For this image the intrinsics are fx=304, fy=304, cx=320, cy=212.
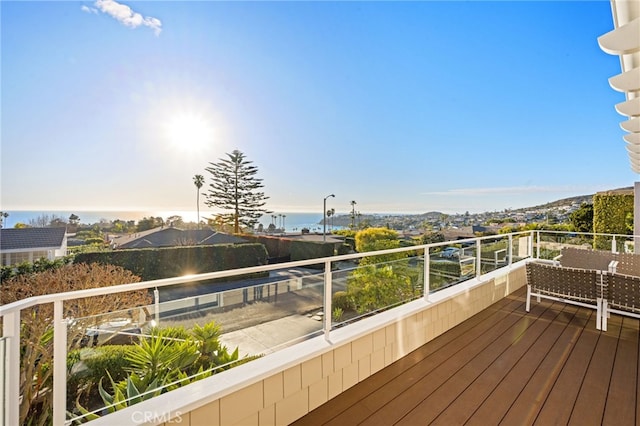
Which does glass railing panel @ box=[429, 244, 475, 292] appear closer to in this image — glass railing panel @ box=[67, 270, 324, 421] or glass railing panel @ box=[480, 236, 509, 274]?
glass railing panel @ box=[480, 236, 509, 274]

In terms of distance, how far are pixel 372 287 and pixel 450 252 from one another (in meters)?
1.32

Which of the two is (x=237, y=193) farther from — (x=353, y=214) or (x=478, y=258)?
(x=478, y=258)

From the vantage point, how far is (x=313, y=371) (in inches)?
79.1

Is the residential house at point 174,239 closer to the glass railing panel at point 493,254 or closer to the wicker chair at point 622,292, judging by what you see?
the glass railing panel at point 493,254

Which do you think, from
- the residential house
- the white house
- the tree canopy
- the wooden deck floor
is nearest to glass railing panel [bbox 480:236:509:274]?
the wooden deck floor

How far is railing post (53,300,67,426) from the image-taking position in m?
1.29

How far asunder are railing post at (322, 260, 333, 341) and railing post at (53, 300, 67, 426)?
4.77 ft

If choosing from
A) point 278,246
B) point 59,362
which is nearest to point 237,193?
point 278,246

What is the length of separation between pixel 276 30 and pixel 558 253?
10.6 m

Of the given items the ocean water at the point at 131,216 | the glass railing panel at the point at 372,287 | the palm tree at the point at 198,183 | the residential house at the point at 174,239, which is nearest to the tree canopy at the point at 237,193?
the palm tree at the point at 198,183

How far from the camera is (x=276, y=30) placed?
1067 cm

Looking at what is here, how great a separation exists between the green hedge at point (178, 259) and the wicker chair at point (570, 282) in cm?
1508

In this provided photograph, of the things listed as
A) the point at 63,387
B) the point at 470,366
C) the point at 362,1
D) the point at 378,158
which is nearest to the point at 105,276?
the point at 63,387

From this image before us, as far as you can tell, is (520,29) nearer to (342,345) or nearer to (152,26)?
(342,345)
